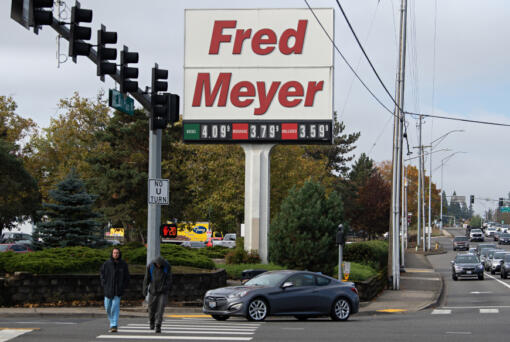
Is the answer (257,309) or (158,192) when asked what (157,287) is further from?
(158,192)

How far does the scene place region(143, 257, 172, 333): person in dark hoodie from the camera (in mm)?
16484

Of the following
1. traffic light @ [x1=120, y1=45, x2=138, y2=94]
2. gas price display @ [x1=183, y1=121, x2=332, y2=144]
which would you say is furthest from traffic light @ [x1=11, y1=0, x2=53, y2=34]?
gas price display @ [x1=183, y1=121, x2=332, y2=144]

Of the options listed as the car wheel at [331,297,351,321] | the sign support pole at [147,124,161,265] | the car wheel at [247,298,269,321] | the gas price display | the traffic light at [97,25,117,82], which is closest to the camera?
the traffic light at [97,25,117,82]

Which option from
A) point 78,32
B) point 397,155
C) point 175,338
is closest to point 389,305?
point 397,155

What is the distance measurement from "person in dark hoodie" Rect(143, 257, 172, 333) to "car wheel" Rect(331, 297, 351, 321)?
5698mm

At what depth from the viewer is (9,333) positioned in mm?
15180

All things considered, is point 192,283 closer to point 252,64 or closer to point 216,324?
point 216,324

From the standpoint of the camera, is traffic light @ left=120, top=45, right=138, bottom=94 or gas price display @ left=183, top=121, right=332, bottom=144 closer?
traffic light @ left=120, top=45, right=138, bottom=94

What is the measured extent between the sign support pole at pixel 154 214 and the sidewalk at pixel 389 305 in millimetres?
1852

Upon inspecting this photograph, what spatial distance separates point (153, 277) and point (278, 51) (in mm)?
22175

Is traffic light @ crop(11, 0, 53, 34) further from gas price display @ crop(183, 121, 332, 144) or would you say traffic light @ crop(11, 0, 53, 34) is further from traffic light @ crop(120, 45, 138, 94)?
gas price display @ crop(183, 121, 332, 144)

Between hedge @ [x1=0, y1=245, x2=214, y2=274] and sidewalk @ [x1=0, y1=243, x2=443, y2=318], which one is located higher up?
hedge @ [x1=0, y1=245, x2=214, y2=274]

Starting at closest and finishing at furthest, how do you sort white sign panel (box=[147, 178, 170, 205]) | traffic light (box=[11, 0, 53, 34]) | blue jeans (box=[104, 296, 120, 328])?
traffic light (box=[11, 0, 53, 34]), blue jeans (box=[104, 296, 120, 328]), white sign panel (box=[147, 178, 170, 205])

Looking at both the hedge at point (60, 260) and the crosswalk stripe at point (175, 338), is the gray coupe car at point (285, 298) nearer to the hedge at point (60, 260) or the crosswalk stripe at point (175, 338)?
the crosswalk stripe at point (175, 338)
